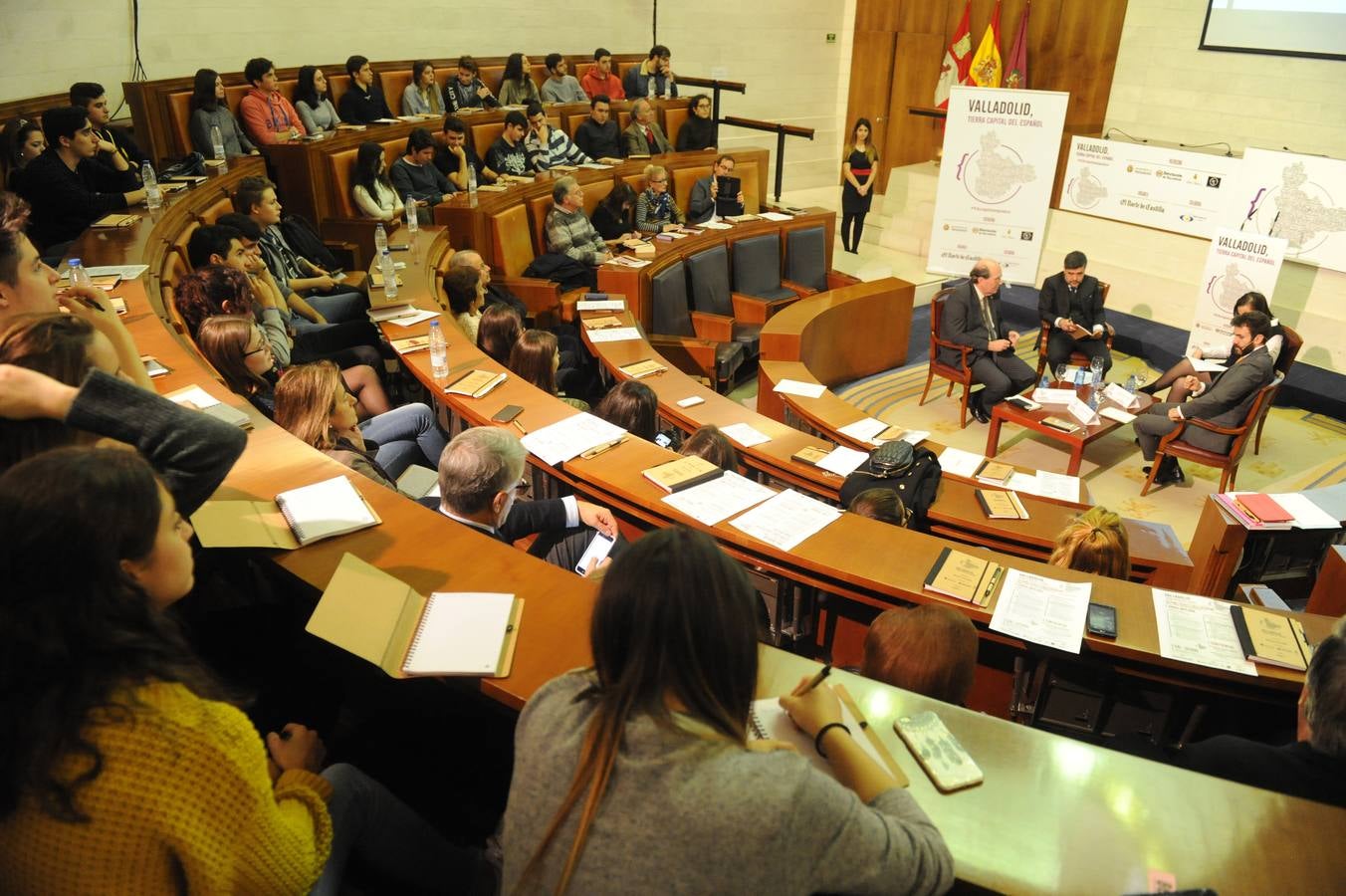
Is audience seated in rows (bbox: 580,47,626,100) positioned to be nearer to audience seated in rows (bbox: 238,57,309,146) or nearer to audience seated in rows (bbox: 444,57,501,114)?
audience seated in rows (bbox: 444,57,501,114)

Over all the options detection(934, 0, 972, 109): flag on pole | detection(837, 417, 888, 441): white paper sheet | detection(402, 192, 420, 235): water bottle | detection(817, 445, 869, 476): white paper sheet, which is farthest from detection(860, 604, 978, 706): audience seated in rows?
detection(934, 0, 972, 109): flag on pole

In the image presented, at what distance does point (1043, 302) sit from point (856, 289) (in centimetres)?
133

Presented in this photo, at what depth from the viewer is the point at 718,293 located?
678 centimetres

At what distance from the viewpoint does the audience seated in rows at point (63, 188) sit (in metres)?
4.62

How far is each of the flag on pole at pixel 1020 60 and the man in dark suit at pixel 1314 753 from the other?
956cm

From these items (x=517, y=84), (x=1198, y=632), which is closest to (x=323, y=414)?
(x=1198, y=632)

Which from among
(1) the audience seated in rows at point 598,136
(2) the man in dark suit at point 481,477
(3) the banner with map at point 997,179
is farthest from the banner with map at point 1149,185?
(2) the man in dark suit at point 481,477

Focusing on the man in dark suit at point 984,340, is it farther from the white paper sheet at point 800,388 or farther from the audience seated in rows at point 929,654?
the audience seated in rows at point 929,654

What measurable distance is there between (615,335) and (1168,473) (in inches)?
136

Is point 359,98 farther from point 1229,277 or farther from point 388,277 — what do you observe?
point 1229,277

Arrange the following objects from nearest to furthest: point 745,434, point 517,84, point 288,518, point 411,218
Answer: point 288,518 → point 745,434 → point 411,218 → point 517,84

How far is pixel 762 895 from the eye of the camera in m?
1.05

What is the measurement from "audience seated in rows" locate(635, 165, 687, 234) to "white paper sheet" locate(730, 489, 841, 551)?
4.66m

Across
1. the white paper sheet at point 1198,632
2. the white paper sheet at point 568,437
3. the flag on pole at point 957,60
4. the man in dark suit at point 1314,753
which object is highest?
the flag on pole at point 957,60
